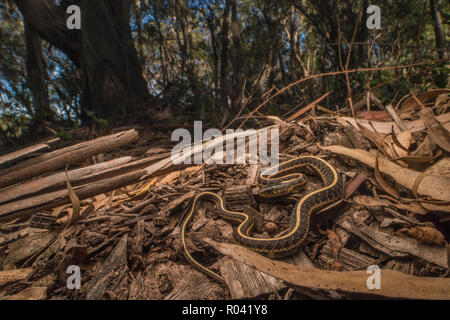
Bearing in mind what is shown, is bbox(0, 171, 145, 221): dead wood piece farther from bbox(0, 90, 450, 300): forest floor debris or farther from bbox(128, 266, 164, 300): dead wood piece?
bbox(128, 266, 164, 300): dead wood piece

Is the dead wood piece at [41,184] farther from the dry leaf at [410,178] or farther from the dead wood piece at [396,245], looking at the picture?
Result: the dry leaf at [410,178]

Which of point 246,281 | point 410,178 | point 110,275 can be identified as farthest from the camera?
point 410,178

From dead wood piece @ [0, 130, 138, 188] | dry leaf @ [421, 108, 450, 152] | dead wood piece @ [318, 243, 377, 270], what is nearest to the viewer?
dead wood piece @ [318, 243, 377, 270]

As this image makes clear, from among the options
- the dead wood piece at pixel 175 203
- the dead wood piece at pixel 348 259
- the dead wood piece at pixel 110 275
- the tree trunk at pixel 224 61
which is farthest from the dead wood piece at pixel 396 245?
the tree trunk at pixel 224 61

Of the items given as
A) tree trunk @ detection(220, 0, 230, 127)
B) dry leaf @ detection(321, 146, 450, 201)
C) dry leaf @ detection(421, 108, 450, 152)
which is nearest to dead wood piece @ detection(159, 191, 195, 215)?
dry leaf @ detection(321, 146, 450, 201)

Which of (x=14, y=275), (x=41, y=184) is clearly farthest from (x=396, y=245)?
(x=41, y=184)

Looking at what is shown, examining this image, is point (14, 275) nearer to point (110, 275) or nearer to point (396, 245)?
point (110, 275)

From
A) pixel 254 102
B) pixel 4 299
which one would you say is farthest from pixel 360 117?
pixel 4 299
